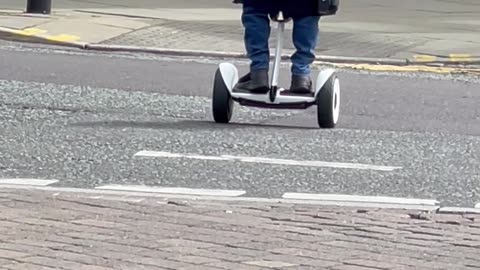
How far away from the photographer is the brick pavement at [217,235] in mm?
5219

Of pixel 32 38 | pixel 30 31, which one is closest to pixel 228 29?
pixel 30 31

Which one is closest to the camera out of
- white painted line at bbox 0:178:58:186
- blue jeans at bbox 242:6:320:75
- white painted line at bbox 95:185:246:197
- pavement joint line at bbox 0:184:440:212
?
pavement joint line at bbox 0:184:440:212

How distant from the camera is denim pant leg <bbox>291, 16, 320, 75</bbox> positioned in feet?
28.1

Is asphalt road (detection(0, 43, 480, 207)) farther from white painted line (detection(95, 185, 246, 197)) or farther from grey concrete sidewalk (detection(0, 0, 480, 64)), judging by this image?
grey concrete sidewalk (detection(0, 0, 480, 64))

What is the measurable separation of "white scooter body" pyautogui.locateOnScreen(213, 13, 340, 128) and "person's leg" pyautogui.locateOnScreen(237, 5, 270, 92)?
2.3 inches

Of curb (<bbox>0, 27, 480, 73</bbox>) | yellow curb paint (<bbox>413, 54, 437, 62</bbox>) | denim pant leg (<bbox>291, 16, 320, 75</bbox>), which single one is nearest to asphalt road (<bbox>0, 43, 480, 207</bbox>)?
denim pant leg (<bbox>291, 16, 320, 75</bbox>)

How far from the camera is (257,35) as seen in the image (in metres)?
8.63

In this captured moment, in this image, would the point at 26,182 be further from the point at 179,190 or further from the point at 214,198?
the point at 214,198

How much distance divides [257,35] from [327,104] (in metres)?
0.64

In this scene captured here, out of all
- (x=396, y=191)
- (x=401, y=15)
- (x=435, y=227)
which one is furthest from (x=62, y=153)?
(x=401, y=15)

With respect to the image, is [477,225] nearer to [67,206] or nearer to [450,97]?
[67,206]

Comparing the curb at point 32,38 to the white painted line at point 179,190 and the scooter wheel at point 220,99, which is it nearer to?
the scooter wheel at point 220,99

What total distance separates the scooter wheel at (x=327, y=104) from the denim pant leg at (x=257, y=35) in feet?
1.38

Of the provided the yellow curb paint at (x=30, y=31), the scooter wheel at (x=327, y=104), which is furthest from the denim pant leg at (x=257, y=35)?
the yellow curb paint at (x=30, y=31)
